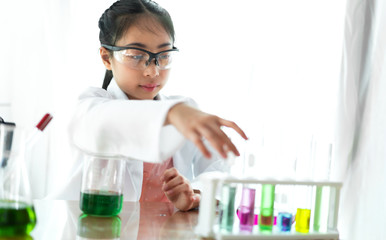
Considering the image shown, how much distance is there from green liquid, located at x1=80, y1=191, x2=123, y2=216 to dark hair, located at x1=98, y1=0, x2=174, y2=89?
2.21 ft

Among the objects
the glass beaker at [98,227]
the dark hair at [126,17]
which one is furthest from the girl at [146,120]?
the glass beaker at [98,227]

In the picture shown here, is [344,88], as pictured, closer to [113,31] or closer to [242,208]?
[113,31]

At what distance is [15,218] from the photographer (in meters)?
0.70

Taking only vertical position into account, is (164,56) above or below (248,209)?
above

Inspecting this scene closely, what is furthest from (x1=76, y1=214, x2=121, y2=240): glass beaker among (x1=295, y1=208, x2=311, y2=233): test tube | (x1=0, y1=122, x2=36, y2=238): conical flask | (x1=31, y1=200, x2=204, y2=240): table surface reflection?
(x1=295, y1=208, x2=311, y2=233): test tube

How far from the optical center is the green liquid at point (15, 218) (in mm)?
696

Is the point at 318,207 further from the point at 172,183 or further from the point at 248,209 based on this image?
the point at 172,183

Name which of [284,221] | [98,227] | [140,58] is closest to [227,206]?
[284,221]

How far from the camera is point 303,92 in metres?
2.24

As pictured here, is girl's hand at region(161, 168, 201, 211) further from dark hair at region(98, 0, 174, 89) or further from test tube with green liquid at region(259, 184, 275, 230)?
dark hair at region(98, 0, 174, 89)

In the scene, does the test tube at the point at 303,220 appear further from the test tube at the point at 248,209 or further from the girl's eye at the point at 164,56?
the girl's eye at the point at 164,56

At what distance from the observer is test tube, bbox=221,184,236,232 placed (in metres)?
0.76

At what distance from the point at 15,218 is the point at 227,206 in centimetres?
33

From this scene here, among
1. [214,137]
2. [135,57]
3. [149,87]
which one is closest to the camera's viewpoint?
[214,137]
